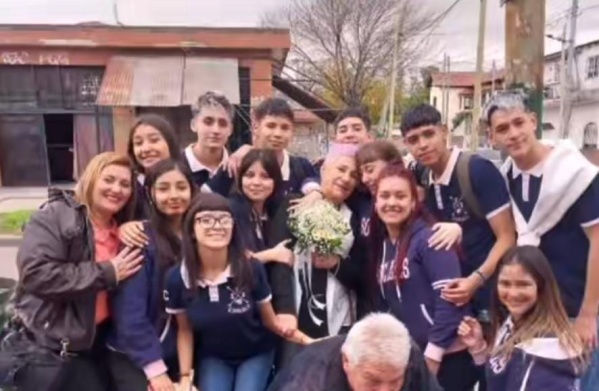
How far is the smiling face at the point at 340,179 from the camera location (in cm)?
362

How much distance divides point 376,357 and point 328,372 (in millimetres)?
193

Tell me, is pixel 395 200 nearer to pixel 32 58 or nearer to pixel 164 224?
pixel 164 224

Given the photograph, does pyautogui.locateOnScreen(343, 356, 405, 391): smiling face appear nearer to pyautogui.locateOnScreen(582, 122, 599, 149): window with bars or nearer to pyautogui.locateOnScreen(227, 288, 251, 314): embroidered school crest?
pyautogui.locateOnScreen(227, 288, 251, 314): embroidered school crest

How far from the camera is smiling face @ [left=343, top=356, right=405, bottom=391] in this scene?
2322 mm

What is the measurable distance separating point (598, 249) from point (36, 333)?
261cm

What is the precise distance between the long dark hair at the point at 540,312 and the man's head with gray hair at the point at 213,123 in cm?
188

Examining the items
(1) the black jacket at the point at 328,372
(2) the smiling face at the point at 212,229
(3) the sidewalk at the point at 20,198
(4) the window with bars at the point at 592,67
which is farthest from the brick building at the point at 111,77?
(4) the window with bars at the point at 592,67

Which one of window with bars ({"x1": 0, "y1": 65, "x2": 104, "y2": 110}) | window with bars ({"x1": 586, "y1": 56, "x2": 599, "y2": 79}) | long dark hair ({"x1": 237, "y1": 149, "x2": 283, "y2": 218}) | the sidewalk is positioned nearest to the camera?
long dark hair ({"x1": 237, "y1": 149, "x2": 283, "y2": 218})

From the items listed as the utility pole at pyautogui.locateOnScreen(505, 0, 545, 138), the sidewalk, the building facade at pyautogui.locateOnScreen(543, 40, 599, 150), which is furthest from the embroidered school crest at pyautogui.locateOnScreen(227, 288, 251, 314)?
the building facade at pyautogui.locateOnScreen(543, 40, 599, 150)

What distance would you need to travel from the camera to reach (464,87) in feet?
232

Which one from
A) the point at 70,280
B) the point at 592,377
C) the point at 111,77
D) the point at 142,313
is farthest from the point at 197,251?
the point at 111,77

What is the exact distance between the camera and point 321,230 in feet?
11.1

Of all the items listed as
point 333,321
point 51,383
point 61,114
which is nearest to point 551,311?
point 333,321

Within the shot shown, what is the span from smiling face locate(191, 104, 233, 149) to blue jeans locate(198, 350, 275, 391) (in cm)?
135
